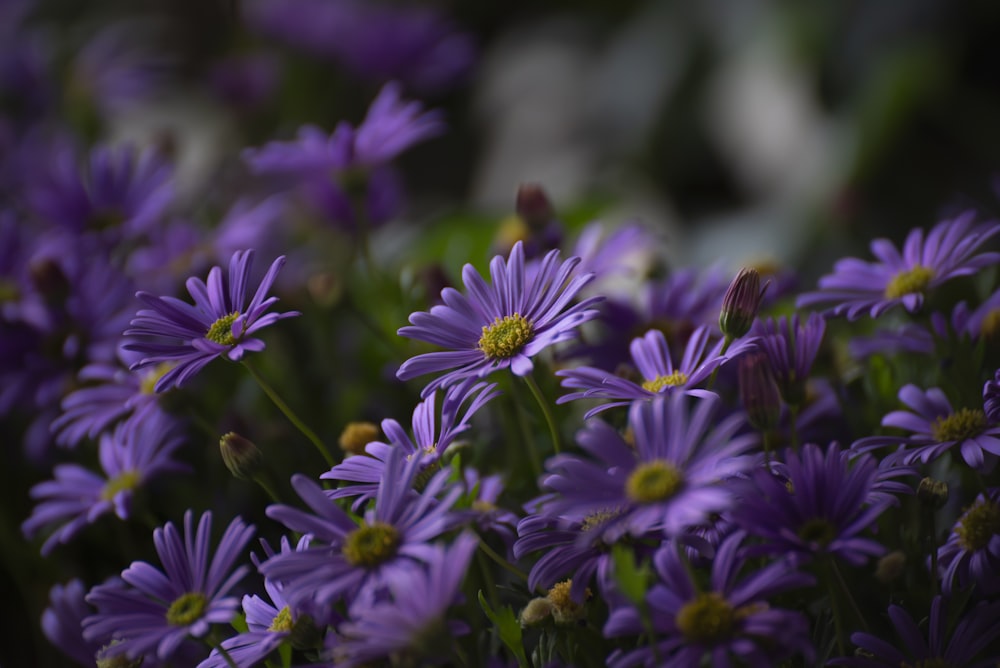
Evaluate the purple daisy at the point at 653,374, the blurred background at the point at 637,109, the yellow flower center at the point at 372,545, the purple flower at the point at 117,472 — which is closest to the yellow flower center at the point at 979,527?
the purple daisy at the point at 653,374

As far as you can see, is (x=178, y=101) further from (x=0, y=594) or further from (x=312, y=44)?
(x=0, y=594)

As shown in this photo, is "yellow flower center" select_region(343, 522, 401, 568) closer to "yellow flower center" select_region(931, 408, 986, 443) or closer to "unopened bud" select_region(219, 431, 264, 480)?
"unopened bud" select_region(219, 431, 264, 480)

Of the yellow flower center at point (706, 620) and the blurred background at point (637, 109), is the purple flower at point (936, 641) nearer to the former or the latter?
the yellow flower center at point (706, 620)

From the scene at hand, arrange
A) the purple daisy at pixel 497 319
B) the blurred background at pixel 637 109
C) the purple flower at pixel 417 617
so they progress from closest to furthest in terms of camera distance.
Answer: the purple flower at pixel 417 617 → the purple daisy at pixel 497 319 → the blurred background at pixel 637 109

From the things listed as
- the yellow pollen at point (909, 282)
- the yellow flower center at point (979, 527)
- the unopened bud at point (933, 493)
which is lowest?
the yellow flower center at point (979, 527)

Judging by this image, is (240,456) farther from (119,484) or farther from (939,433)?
(939,433)

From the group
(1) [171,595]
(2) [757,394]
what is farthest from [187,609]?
(2) [757,394]
